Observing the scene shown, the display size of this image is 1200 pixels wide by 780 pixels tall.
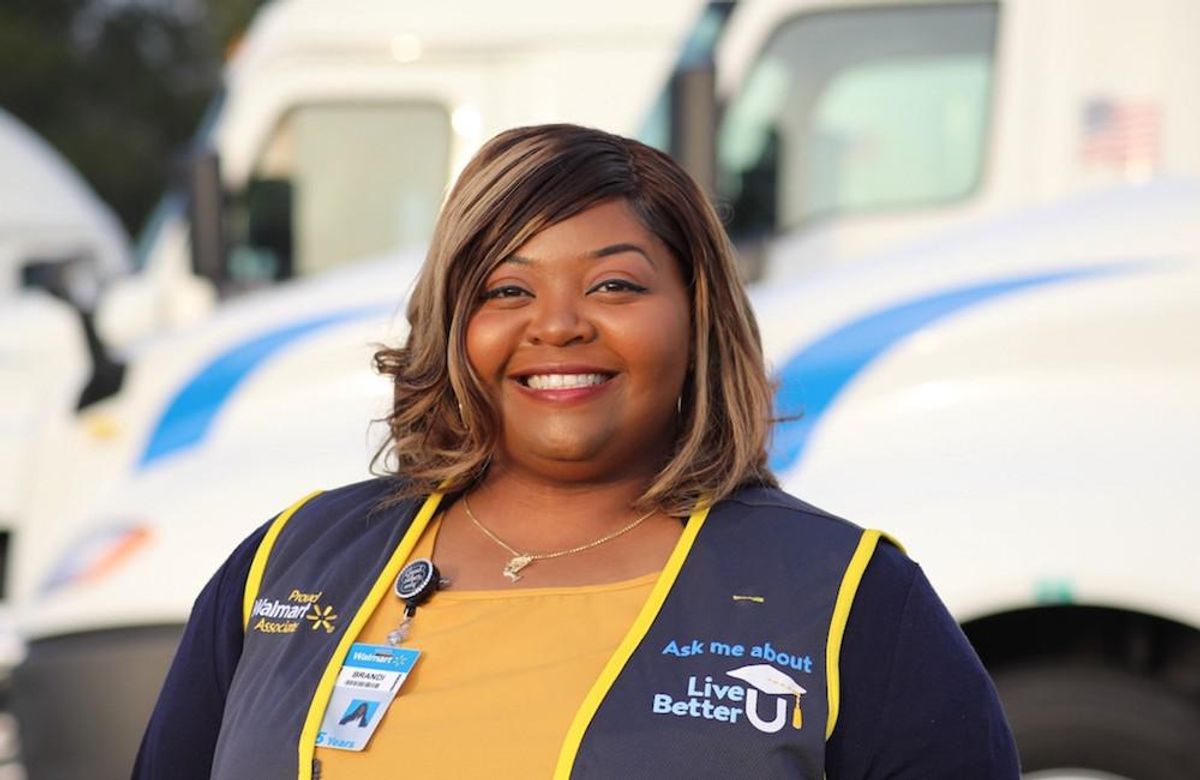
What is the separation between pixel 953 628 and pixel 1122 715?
64.0 inches

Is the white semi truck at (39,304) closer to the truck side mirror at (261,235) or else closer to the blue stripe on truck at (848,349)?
the truck side mirror at (261,235)

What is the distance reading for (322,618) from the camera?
2.02 metres

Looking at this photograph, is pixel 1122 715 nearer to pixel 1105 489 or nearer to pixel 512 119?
pixel 1105 489

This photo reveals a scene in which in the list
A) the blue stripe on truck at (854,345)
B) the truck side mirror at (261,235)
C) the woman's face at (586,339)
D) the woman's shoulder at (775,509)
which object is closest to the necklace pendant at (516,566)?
the woman's face at (586,339)

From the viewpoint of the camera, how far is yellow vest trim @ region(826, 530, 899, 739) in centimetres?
185

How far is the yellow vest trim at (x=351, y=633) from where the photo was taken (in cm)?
193

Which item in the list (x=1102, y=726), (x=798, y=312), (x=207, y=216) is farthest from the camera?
(x=207, y=216)

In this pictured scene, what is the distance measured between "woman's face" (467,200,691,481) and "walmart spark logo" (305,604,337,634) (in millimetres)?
293

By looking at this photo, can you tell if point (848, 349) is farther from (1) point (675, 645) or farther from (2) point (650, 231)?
(1) point (675, 645)

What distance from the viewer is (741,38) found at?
16.5 ft

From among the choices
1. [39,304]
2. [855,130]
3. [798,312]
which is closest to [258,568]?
[798,312]

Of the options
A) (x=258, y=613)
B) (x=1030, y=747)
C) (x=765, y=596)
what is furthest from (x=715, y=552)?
(x=1030, y=747)

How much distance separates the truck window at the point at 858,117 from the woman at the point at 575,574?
2852 millimetres

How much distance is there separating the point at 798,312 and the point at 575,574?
195cm
